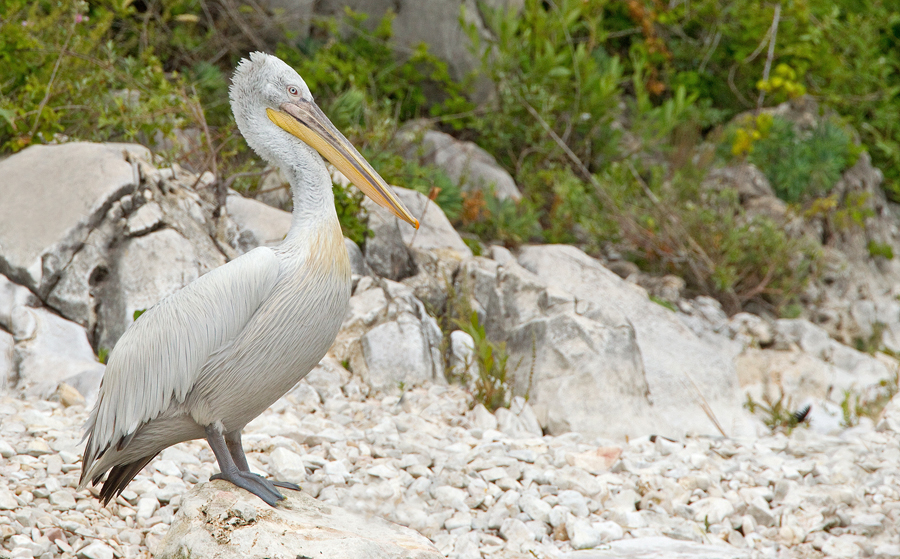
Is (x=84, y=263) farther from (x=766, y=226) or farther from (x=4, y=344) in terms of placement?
(x=766, y=226)

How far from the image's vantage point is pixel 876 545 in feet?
10.9

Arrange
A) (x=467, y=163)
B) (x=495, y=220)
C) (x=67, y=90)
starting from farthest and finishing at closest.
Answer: (x=467, y=163), (x=495, y=220), (x=67, y=90)

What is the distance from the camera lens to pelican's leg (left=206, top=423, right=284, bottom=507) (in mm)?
2500

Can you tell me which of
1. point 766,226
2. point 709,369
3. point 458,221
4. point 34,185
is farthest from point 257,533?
point 766,226

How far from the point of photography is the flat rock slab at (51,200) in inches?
160

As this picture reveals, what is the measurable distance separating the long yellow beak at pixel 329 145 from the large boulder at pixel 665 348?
262 cm

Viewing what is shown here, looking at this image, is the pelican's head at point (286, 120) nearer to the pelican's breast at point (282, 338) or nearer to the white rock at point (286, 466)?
the pelican's breast at point (282, 338)

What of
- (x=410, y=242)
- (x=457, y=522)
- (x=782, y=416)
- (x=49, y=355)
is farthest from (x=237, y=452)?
(x=782, y=416)

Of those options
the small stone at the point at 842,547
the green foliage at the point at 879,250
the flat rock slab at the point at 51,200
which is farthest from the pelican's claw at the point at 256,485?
the green foliage at the point at 879,250

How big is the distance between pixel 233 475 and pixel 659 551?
5.51 feet

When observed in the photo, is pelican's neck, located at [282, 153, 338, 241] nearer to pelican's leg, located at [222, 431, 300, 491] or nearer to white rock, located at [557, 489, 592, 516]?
pelican's leg, located at [222, 431, 300, 491]

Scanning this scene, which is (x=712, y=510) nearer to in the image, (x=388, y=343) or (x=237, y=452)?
(x=388, y=343)

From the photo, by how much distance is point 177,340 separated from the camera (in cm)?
242

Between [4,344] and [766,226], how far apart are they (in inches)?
221
